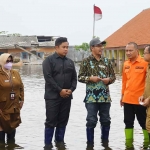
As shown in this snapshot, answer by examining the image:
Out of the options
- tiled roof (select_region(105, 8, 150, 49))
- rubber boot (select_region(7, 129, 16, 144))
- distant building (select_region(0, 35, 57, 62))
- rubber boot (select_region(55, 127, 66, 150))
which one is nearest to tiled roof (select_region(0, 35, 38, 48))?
distant building (select_region(0, 35, 57, 62))

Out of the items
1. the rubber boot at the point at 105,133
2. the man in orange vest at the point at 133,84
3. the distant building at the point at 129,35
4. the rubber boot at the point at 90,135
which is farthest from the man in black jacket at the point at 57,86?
the distant building at the point at 129,35

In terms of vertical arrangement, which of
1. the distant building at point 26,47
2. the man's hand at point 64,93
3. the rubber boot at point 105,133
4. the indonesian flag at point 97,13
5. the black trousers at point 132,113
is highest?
the indonesian flag at point 97,13

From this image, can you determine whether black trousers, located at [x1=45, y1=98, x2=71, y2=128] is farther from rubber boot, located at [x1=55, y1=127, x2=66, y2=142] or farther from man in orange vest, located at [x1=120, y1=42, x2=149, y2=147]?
man in orange vest, located at [x1=120, y1=42, x2=149, y2=147]

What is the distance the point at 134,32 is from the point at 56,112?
122ft

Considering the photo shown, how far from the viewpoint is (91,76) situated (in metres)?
7.20

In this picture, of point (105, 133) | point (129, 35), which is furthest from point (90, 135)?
point (129, 35)

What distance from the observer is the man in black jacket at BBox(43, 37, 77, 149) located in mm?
7035

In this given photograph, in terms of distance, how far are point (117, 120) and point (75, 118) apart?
3.01ft

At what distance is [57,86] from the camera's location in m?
6.94

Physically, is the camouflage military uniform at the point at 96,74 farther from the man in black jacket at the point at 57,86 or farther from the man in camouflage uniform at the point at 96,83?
the man in black jacket at the point at 57,86

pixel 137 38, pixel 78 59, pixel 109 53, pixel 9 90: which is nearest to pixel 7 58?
pixel 9 90

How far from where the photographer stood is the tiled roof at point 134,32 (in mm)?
40509

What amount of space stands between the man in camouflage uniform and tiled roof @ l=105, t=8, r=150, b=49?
102 ft

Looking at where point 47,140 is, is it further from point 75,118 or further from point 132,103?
point 75,118
